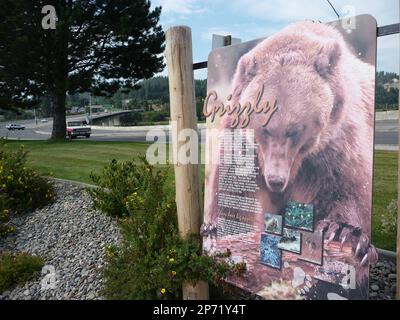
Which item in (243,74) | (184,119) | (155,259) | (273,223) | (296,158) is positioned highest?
(243,74)

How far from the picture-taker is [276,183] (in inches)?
116

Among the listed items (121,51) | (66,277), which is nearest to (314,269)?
(66,277)

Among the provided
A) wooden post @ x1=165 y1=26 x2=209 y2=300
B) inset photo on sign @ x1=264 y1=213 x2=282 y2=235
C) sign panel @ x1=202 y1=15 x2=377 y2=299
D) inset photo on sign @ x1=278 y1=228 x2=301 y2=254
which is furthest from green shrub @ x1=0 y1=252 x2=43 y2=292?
inset photo on sign @ x1=278 y1=228 x2=301 y2=254

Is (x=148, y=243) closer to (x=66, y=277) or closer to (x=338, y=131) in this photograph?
(x=66, y=277)

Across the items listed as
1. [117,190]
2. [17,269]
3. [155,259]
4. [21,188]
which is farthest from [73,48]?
[155,259]

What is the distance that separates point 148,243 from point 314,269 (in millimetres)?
1515

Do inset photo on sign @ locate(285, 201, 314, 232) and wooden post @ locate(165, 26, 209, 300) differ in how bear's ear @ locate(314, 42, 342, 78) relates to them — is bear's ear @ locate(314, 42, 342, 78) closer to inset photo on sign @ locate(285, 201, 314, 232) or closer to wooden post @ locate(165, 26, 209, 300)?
inset photo on sign @ locate(285, 201, 314, 232)

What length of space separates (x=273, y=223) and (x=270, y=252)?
0.22 meters

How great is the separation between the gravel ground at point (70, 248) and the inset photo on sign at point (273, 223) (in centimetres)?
94

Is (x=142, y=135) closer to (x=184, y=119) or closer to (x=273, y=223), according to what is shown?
(x=184, y=119)

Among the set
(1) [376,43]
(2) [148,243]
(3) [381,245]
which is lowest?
(3) [381,245]

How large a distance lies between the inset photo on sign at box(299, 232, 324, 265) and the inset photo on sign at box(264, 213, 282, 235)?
0.22 m

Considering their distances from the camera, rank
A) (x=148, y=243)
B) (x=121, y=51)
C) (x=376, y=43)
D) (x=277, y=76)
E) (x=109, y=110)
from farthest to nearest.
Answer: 1. (x=109, y=110)
2. (x=121, y=51)
3. (x=148, y=243)
4. (x=277, y=76)
5. (x=376, y=43)

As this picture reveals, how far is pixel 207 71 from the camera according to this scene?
3.57 meters
